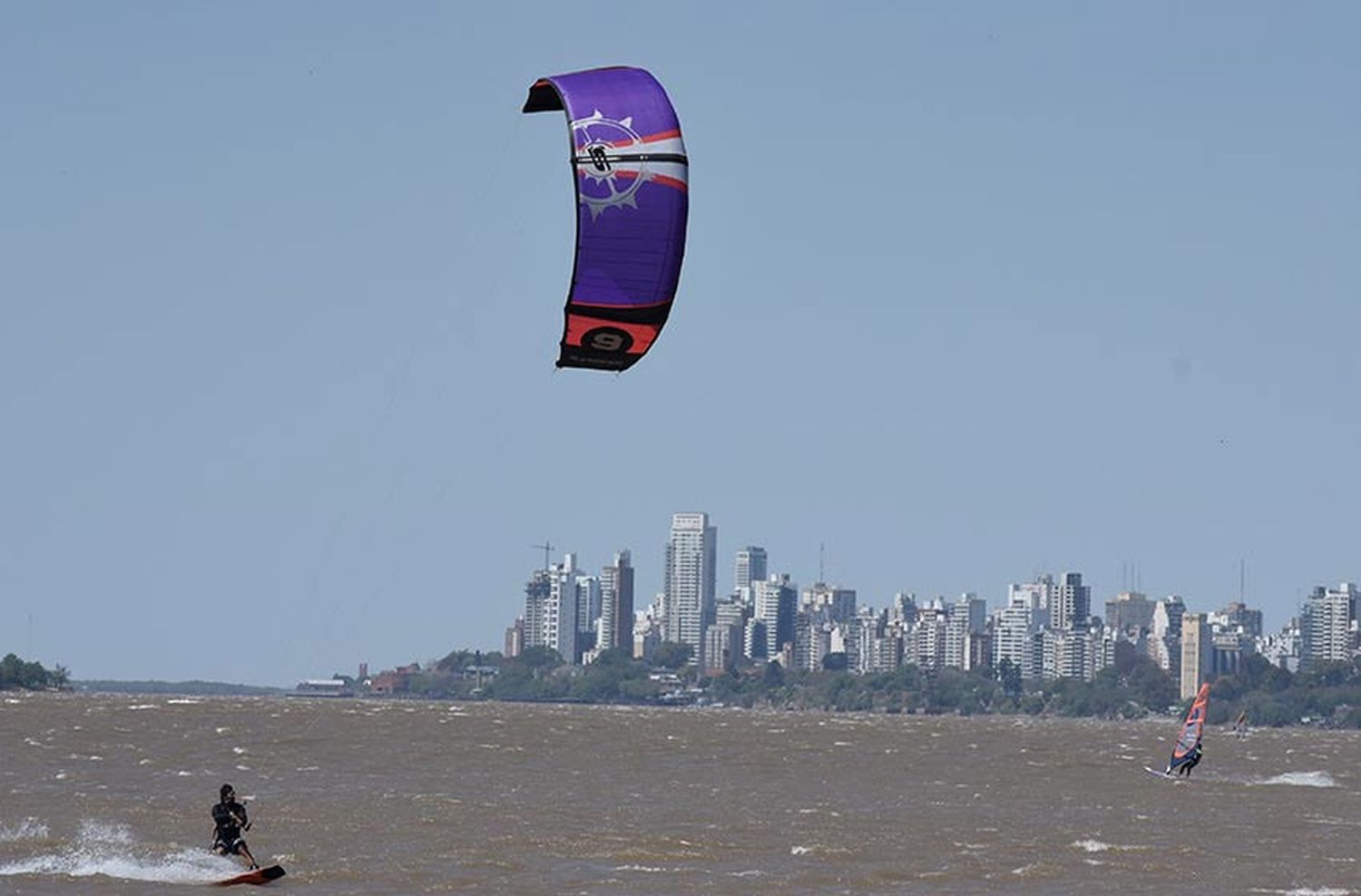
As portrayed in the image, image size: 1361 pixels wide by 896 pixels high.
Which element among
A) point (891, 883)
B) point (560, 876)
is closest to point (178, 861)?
point (560, 876)

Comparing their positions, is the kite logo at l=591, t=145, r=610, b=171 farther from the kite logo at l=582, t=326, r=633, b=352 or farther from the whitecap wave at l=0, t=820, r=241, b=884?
the whitecap wave at l=0, t=820, r=241, b=884

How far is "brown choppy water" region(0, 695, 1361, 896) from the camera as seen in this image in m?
34.9

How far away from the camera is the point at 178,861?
35594mm

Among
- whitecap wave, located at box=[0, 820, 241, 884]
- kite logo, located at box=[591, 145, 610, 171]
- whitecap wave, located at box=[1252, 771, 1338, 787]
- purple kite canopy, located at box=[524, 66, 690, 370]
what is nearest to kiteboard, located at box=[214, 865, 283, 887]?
whitecap wave, located at box=[0, 820, 241, 884]

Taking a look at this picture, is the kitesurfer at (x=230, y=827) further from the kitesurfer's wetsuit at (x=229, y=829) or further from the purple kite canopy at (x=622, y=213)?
the purple kite canopy at (x=622, y=213)

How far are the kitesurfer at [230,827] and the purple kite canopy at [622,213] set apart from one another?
7923 mm

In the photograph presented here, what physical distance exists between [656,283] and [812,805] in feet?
69.4

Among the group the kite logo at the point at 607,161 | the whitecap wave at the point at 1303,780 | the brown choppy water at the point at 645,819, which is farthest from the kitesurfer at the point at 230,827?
the whitecap wave at the point at 1303,780

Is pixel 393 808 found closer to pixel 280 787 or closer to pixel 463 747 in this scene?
pixel 280 787

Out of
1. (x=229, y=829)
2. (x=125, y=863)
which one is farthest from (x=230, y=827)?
(x=125, y=863)

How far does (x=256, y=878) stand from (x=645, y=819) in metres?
11.9

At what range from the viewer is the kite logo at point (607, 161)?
29500mm

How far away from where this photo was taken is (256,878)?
3303cm

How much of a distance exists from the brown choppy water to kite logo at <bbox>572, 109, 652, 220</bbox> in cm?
864
